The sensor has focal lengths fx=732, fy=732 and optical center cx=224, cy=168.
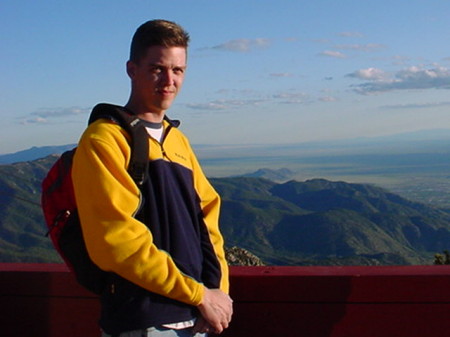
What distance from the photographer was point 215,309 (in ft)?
9.53

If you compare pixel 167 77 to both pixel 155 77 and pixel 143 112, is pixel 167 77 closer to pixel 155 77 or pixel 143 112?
pixel 155 77

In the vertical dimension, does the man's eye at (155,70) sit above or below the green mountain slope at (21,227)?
above

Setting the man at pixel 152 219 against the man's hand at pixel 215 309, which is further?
the man's hand at pixel 215 309

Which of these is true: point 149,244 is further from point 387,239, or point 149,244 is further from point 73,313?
point 387,239

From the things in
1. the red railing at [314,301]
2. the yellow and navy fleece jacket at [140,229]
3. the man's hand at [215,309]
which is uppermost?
the yellow and navy fleece jacket at [140,229]

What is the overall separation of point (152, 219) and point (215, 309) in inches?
17.9

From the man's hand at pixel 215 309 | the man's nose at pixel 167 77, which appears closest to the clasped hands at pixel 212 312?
the man's hand at pixel 215 309

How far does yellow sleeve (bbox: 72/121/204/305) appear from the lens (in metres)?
2.62

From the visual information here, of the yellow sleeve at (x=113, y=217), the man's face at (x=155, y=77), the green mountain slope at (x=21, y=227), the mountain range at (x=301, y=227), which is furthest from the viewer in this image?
the mountain range at (x=301, y=227)

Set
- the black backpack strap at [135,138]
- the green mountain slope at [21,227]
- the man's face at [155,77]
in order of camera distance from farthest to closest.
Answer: the green mountain slope at [21,227] → the man's face at [155,77] → the black backpack strap at [135,138]

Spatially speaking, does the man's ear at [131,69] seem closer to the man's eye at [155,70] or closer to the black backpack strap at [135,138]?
the man's eye at [155,70]

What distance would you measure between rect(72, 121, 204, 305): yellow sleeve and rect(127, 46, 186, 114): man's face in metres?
0.25

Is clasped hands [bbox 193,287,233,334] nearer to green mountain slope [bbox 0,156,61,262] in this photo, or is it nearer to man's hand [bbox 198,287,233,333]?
man's hand [bbox 198,287,233,333]

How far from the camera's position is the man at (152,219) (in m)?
2.63
